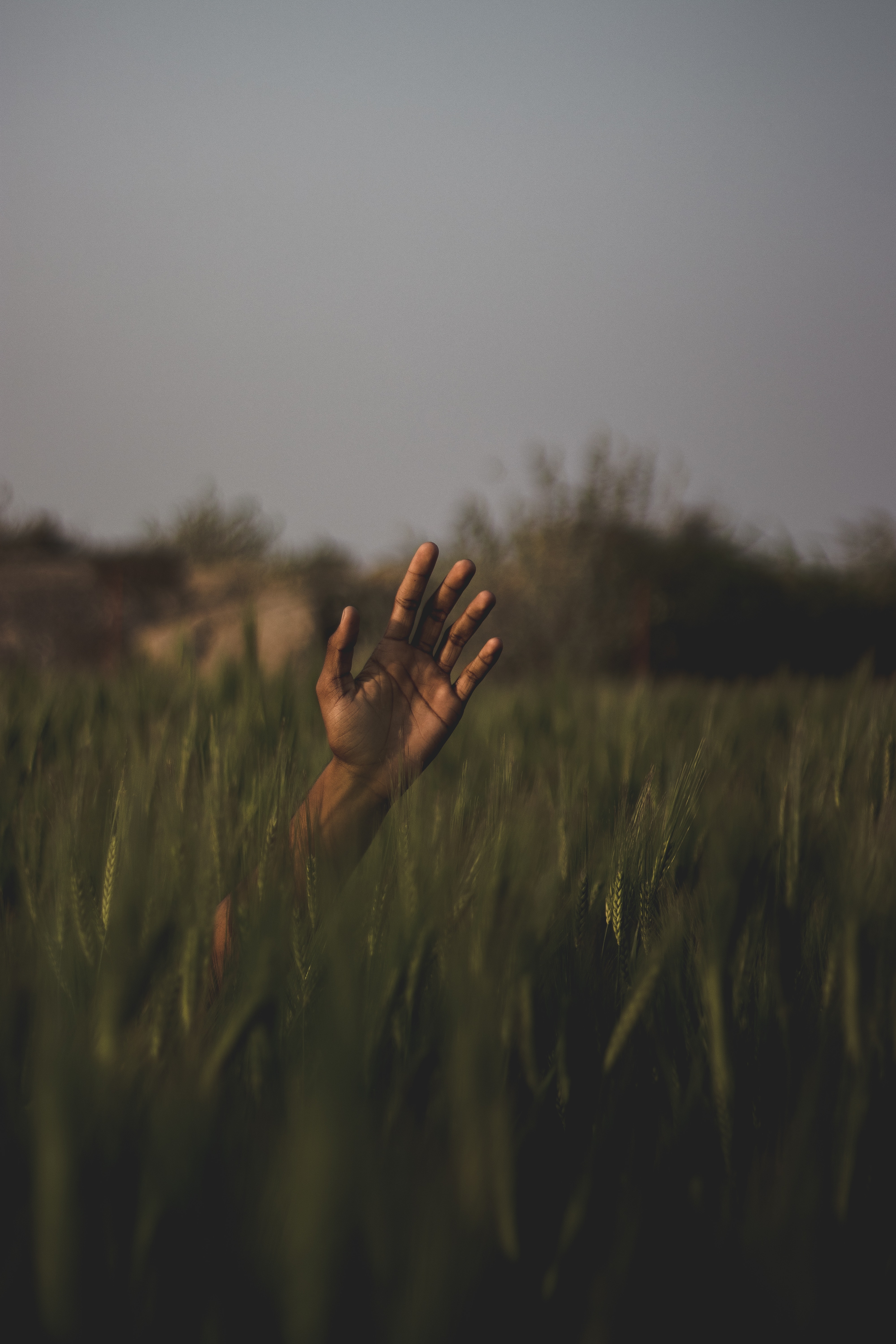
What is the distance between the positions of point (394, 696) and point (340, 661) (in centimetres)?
12

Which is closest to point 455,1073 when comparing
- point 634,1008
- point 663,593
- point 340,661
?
point 634,1008

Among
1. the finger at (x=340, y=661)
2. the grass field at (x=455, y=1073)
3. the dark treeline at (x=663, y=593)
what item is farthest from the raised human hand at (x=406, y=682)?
the dark treeline at (x=663, y=593)

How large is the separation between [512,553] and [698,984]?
26.3 ft

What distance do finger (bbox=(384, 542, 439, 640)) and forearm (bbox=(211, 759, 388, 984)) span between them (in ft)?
0.68

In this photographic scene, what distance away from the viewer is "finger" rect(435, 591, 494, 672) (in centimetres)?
126

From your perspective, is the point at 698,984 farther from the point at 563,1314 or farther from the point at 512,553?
the point at 512,553

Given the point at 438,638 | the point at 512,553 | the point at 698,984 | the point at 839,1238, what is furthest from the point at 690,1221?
the point at 512,553

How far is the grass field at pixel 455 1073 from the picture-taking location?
0.32 meters

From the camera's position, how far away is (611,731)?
1581 millimetres

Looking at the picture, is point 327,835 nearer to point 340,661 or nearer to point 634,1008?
point 340,661

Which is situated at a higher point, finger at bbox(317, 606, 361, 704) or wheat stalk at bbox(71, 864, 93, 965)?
finger at bbox(317, 606, 361, 704)

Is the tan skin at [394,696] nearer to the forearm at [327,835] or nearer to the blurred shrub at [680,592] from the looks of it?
the forearm at [327,835]

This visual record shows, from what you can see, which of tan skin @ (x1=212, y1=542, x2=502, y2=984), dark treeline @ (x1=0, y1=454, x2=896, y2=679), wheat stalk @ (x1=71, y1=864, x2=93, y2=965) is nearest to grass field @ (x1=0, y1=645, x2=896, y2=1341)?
wheat stalk @ (x1=71, y1=864, x2=93, y2=965)

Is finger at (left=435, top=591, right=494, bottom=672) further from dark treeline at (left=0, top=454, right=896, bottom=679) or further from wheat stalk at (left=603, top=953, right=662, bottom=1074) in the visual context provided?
dark treeline at (left=0, top=454, right=896, bottom=679)
